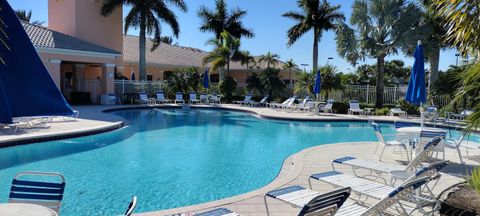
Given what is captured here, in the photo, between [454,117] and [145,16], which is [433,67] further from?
[145,16]

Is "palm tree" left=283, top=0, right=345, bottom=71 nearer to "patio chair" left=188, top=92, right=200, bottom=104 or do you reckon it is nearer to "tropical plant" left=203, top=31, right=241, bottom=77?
"tropical plant" left=203, top=31, right=241, bottom=77

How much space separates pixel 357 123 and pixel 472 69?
47.4 feet

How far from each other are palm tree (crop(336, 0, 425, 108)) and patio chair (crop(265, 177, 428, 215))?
688 inches

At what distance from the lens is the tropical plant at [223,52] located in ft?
88.7

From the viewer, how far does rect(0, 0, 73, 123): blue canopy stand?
3033mm

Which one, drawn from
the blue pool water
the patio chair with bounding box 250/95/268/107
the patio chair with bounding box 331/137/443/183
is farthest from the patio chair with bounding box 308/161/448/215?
the patio chair with bounding box 250/95/268/107

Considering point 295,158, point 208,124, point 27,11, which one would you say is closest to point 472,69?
point 295,158

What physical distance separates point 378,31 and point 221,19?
14737 mm

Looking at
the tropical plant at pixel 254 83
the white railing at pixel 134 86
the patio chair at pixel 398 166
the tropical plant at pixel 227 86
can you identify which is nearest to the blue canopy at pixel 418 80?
the patio chair at pixel 398 166

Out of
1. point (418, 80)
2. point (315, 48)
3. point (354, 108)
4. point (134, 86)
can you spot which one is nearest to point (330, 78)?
point (354, 108)

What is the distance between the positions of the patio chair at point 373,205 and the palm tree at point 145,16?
23742mm

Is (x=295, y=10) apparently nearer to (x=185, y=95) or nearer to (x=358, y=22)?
(x=358, y=22)

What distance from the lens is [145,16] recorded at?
1035 inches

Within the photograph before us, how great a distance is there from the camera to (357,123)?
17938 mm
